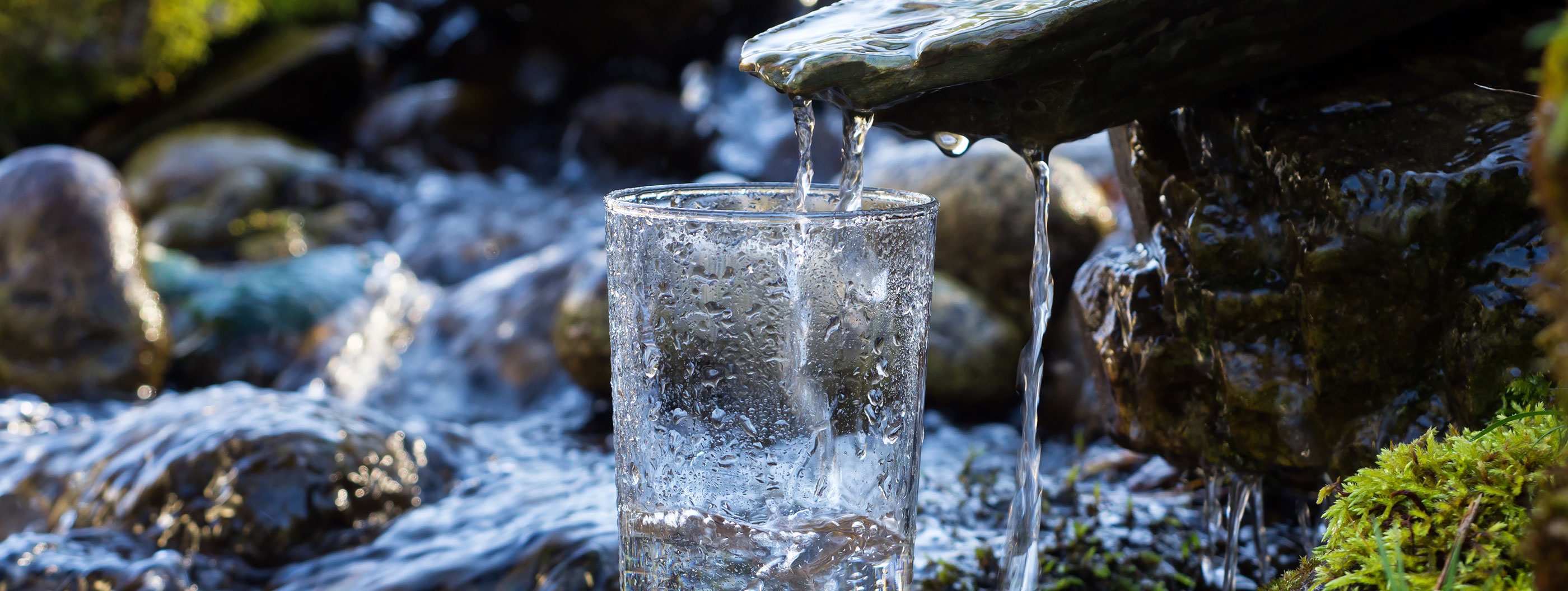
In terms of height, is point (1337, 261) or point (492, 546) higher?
point (1337, 261)

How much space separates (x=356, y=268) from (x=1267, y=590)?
769cm

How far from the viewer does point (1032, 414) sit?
7.85ft

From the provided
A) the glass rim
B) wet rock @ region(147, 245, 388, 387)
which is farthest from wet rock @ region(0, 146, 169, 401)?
the glass rim

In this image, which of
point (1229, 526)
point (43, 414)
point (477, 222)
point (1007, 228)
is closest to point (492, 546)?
point (1229, 526)

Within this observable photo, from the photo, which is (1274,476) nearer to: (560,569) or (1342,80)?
(1342,80)

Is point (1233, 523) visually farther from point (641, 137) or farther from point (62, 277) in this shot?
point (641, 137)

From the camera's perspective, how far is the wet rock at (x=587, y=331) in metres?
5.66

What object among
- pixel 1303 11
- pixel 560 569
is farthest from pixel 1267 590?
pixel 560 569

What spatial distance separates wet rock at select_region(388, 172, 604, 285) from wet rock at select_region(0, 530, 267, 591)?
17.1 ft

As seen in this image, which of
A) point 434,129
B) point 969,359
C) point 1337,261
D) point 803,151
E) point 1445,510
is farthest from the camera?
point 434,129

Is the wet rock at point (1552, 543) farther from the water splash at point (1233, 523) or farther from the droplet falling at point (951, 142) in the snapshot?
the water splash at point (1233, 523)

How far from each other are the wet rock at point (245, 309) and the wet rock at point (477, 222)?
111 centimetres

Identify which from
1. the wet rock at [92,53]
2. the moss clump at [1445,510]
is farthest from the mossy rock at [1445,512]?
the wet rock at [92,53]

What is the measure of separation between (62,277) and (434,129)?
6963 millimetres
